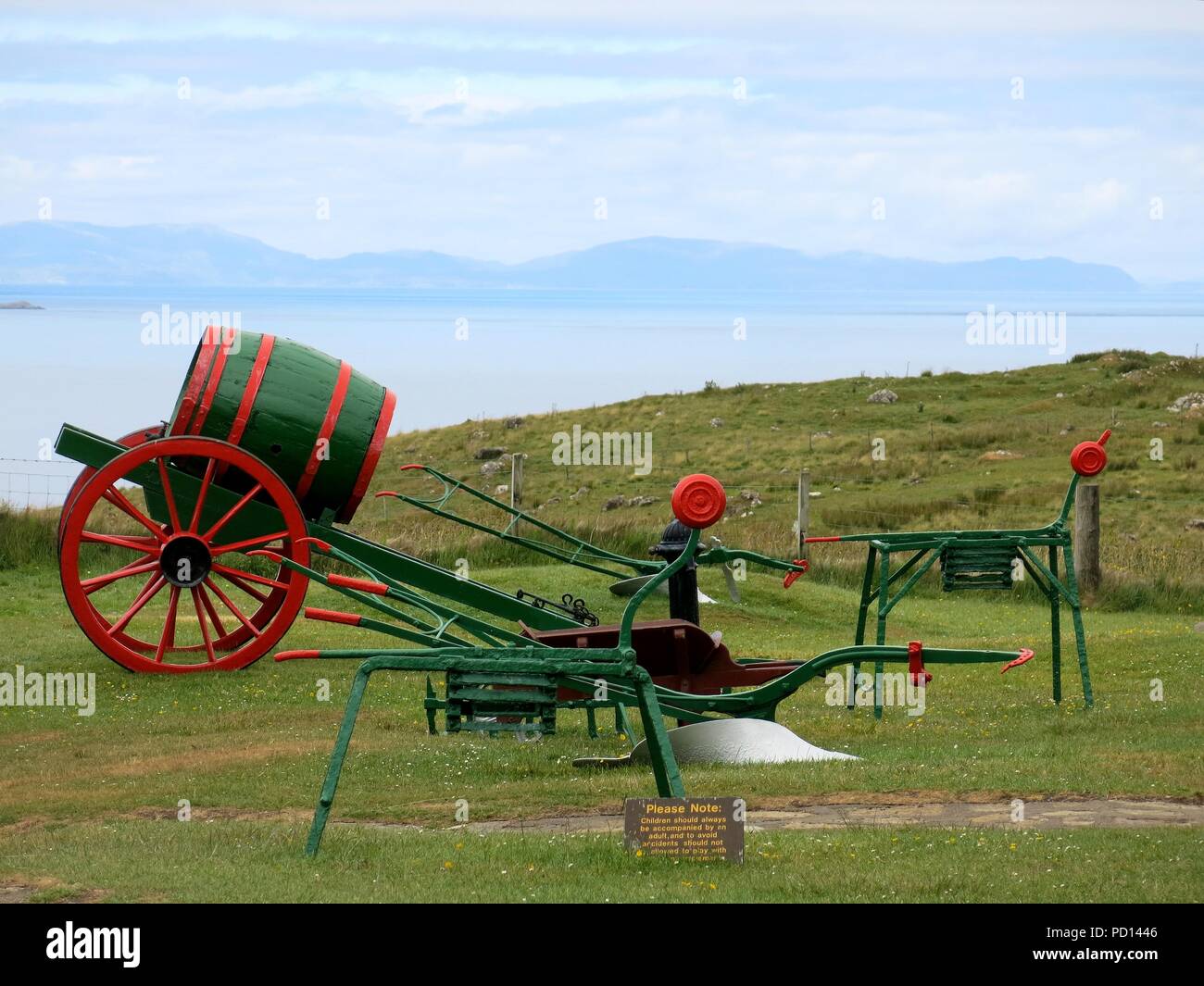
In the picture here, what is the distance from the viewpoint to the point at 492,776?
33.3ft

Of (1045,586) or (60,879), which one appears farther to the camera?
(1045,586)

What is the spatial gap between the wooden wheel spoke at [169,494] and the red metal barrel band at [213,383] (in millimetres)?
378

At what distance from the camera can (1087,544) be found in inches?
834

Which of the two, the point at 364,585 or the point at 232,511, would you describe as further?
the point at 232,511

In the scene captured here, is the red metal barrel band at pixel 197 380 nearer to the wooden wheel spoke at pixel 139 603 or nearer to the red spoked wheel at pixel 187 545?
the red spoked wheel at pixel 187 545

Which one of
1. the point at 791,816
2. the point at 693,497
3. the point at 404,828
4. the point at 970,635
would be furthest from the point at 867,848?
the point at 970,635

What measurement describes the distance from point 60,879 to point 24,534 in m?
15.0

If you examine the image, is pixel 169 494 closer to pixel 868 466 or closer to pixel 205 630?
pixel 205 630

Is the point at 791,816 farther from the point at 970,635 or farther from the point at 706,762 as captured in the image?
the point at 970,635

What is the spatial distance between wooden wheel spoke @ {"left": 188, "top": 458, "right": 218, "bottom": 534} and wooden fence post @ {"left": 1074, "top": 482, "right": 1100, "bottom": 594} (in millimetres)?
11763

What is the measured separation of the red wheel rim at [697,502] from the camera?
7414 millimetres

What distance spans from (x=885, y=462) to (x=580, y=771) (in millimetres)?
25656

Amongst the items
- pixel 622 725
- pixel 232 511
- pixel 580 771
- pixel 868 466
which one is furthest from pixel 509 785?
pixel 868 466

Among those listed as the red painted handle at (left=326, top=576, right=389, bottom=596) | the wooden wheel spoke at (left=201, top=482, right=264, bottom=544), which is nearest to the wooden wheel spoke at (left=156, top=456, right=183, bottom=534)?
the wooden wheel spoke at (left=201, top=482, right=264, bottom=544)
